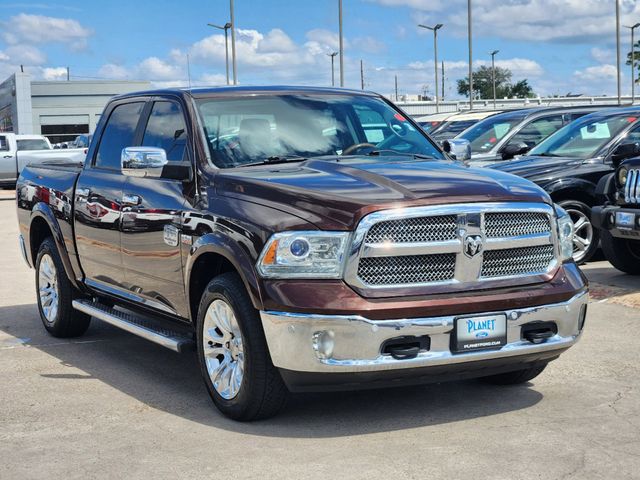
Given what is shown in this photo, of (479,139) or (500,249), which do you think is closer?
(500,249)

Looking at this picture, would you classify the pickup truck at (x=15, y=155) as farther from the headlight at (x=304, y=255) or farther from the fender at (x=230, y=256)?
the headlight at (x=304, y=255)

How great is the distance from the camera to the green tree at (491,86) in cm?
14300

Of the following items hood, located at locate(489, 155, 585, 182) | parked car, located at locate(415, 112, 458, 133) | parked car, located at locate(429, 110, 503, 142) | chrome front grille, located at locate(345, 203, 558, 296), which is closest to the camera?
chrome front grille, located at locate(345, 203, 558, 296)

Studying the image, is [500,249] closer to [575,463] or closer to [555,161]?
[575,463]

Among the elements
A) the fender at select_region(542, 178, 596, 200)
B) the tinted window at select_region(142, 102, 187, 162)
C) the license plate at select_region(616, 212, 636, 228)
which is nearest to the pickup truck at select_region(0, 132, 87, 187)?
the fender at select_region(542, 178, 596, 200)

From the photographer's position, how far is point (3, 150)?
3127cm

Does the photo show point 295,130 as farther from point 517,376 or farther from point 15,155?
point 15,155

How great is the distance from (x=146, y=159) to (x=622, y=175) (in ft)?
17.4

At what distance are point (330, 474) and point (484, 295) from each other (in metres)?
1.28

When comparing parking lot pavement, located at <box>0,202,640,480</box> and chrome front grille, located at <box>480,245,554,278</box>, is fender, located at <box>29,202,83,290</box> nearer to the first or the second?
parking lot pavement, located at <box>0,202,640,480</box>

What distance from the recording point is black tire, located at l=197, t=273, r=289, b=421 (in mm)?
5324

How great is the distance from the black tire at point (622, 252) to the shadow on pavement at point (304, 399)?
4598 mm

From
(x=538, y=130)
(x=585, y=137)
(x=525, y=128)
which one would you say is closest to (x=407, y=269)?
(x=585, y=137)

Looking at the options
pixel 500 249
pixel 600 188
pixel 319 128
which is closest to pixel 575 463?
pixel 500 249
